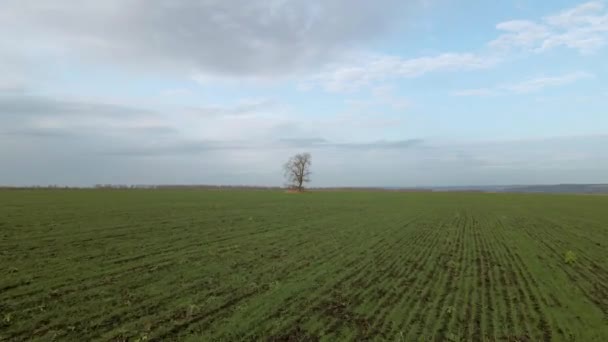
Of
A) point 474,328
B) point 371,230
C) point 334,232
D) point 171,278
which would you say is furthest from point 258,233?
point 474,328

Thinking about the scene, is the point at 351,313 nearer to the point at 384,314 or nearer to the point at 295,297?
the point at 384,314

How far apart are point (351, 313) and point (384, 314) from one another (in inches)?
33.4

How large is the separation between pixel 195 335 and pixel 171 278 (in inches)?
174

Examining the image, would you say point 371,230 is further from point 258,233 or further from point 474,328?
point 474,328

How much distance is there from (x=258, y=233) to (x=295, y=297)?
39.1ft

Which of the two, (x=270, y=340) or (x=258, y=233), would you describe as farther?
(x=258, y=233)

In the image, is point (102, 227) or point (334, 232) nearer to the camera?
point (102, 227)

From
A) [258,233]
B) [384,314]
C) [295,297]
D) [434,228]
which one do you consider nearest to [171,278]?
[295,297]

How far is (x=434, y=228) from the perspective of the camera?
2720 cm

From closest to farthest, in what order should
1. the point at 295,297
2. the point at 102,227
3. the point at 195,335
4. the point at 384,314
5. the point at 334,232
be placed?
the point at 195,335 < the point at 384,314 < the point at 295,297 < the point at 102,227 < the point at 334,232

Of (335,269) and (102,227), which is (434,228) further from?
(102,227)

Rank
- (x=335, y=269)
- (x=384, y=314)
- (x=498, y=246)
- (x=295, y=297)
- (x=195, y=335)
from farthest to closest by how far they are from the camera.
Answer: (x=498, y=246) → (x=335, y=269) → (x=295, y=297) → (x=384, y=314) → (x=195, y=335)

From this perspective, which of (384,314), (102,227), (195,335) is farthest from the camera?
(102,227)

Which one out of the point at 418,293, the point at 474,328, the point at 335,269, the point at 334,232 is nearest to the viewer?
the point at 474,328
